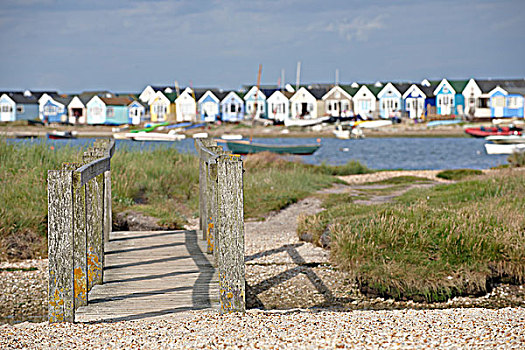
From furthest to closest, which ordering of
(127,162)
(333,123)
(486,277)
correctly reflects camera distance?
1. (333,123)
2. (127,162)
3. (486,277)

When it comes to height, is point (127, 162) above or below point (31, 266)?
above

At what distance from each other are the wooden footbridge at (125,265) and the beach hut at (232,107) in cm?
6813

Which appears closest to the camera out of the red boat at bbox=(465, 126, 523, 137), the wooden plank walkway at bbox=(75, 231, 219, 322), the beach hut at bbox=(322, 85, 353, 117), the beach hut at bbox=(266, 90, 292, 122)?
the wooden plank walkway at bbox=(75, 231, 219, 322)

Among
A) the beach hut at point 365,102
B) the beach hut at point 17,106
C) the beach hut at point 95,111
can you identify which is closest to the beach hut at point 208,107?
the beach hut at point 95,111

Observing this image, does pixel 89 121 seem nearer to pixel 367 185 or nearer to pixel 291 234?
pixel 367 185

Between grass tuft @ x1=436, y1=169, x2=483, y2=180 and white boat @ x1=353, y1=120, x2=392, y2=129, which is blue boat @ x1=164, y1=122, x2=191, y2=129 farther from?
grass tuft @ x1=436, y1=169, x2=483, y2=180

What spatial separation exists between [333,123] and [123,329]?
69288mm

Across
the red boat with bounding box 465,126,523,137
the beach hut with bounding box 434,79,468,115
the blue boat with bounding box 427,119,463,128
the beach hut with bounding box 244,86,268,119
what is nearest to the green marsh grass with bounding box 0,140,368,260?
the red boat with bounding box 465,126,523,137

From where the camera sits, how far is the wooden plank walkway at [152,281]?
568cm


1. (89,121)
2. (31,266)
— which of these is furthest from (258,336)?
(89,121)

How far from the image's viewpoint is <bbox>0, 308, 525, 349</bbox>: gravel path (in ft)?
15.0

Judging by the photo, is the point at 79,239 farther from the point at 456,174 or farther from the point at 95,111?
the point at 95,111

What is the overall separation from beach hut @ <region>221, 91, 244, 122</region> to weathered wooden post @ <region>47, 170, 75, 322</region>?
70.3 m

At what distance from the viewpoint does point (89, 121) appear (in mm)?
75875
